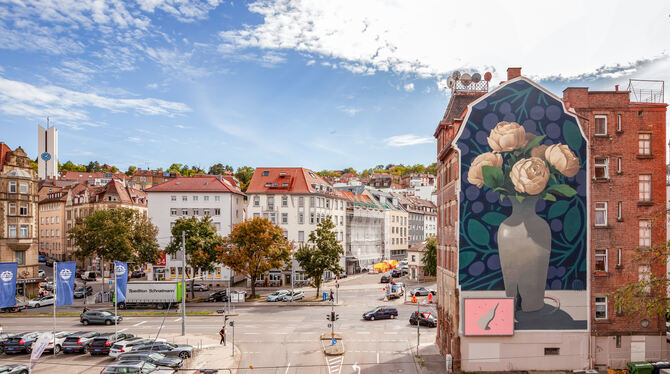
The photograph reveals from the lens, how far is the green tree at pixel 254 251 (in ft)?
220

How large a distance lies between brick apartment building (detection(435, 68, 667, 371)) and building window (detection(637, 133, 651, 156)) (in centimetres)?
6

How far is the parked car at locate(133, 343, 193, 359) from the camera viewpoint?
3947cm

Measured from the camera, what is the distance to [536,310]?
1389 inches

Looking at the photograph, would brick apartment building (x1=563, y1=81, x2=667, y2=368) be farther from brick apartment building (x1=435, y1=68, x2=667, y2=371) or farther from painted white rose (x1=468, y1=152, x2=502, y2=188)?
painted white rose (x1=468, y1=152, x2=502, y2=188)

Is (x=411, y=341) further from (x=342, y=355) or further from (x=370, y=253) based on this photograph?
(x=370, y=253)

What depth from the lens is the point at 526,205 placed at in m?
35.5

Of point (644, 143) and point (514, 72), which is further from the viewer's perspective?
point (514, 72)

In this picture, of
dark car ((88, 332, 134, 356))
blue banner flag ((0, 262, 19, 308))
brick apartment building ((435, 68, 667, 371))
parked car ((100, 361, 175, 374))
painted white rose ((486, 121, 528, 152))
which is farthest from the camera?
blue banner flag ((0, 262, 19, 308))

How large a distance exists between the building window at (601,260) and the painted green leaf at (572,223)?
251 cm

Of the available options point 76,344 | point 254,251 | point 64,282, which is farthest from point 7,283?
point 254,251

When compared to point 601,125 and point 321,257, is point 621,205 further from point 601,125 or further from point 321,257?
point 321,257

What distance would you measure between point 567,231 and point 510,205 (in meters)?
4.53

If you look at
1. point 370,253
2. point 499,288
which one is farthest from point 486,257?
point 370,253

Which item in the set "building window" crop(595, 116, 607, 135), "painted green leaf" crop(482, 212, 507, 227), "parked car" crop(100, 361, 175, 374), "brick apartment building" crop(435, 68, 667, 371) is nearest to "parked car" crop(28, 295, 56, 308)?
"parked car" crop(100, 361, 175, 374)
